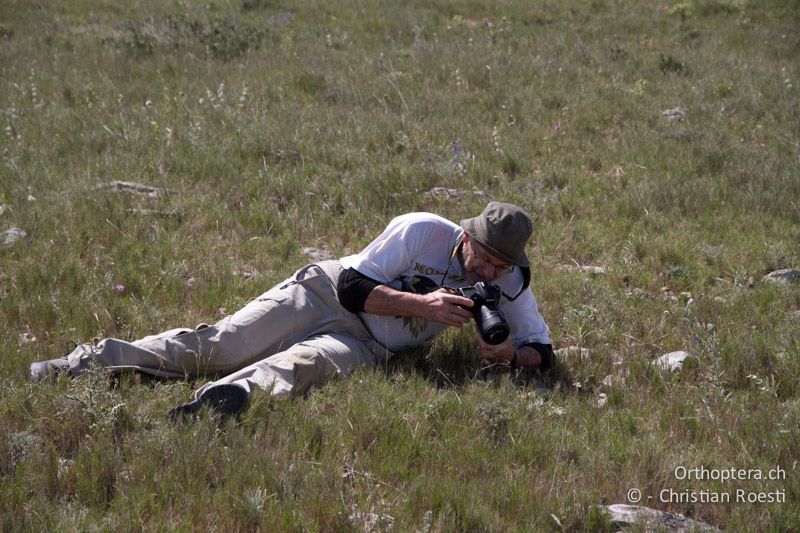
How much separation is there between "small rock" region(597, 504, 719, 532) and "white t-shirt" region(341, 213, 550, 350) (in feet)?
4.99

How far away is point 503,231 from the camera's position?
4.61 meters

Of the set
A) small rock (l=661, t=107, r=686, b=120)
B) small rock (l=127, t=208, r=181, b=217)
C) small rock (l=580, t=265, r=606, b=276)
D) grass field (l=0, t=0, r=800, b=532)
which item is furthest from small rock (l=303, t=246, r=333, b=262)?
small rock (l=661, t=107, r=686, b=120)

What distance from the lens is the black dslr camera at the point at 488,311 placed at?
4.57m

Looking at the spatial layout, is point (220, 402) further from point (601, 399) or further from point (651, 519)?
point (601, 399)

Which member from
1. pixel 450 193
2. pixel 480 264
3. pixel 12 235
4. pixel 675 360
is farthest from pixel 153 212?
pixel 675 360

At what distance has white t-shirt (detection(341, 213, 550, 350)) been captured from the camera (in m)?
4.88

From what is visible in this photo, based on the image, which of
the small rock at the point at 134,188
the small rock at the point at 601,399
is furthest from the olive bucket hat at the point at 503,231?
the small rock at the point at 134,188

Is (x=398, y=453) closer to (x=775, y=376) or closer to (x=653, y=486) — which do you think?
(x=653, y=486)

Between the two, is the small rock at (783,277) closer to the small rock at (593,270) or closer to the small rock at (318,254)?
the small rock at (593,270)

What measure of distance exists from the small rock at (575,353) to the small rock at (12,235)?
4056 mm

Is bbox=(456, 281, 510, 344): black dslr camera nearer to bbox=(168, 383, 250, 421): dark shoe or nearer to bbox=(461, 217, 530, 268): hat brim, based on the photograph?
bbox=(461, 217, 530, 268): hat brim

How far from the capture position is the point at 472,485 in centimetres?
367

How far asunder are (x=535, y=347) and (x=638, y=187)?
3449 millimetres

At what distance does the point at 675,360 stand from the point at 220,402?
2618mm
